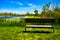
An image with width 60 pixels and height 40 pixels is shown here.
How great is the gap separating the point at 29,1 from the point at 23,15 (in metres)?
0.89

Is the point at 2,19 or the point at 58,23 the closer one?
the point at 58,23

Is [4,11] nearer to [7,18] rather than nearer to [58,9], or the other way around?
[7,18]

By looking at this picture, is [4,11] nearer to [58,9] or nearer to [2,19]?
[2,19]

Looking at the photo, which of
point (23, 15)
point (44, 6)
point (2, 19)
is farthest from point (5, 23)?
point (44, 6)

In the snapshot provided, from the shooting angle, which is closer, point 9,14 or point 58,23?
point 58,23

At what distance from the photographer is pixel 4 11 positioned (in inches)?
324

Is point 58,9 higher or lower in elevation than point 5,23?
higher

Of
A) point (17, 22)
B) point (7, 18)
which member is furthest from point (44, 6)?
point (7, 18)

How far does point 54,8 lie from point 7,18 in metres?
2.82

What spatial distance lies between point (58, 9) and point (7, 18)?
303cm

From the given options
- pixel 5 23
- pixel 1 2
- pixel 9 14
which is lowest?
pixel 5 23

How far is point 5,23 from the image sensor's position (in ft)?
26.2

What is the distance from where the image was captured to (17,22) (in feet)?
26.2

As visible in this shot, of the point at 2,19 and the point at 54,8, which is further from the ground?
the point at 54,8
